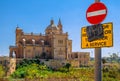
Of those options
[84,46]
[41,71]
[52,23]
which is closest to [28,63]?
[41,71]

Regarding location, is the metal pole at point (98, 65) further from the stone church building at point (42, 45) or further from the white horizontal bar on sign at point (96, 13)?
the stone church building at point (42, 45)

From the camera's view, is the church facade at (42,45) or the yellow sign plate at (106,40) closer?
the yellow sign plate at (106,40)

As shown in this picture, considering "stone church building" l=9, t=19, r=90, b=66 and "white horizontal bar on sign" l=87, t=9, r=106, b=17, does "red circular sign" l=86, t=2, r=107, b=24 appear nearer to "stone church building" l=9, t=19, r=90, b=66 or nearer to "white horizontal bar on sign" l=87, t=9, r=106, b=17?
"white horizontal bar on sign" l=87, t=9, r=106, b=17

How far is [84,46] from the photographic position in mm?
4867

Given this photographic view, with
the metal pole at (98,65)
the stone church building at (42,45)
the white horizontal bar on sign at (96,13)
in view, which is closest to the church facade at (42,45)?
the stone church building at (42,45)

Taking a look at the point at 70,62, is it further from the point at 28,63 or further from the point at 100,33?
the point at 100,33

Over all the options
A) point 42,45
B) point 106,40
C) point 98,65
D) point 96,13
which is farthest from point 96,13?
point 42,45

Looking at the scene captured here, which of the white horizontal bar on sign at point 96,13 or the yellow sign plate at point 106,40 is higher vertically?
the white horizontal bar on sign at point 96,13

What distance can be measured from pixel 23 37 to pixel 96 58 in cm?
5772

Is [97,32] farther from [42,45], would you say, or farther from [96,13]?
[42,45]

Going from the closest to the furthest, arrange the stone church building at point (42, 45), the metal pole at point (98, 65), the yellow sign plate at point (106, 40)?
1. the yellow sign plate at point (106, 40)
2. the metal pole at point (98, 65)
3. the stone church building at point (42, 45)

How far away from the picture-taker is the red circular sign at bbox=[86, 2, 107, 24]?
455 centimetres

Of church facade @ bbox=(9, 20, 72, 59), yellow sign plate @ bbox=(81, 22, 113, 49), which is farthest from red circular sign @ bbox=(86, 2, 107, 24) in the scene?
church facade @ bbox=(9, 20, 72, 59)

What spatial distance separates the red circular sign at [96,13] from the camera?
14.9 feet
